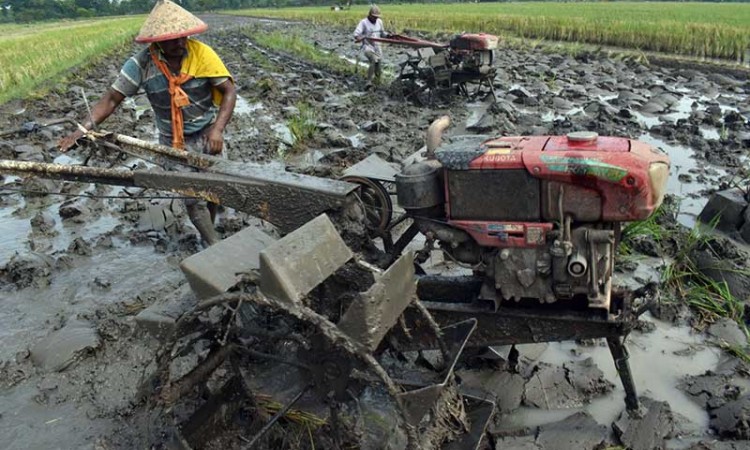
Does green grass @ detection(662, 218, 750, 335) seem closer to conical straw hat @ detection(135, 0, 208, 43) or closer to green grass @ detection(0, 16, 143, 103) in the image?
conical straw hat @ detection(135, 0, 208, 43)

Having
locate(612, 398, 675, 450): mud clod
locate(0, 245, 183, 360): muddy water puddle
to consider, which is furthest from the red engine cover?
locate(0, 245, 183, 360): muddy water puddle

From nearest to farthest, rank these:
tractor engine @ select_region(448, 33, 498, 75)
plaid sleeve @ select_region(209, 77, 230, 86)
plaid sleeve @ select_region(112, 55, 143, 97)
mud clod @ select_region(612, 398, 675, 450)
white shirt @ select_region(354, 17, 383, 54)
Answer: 1. mud clod @ select_region(612, 398, 675, 450)
2. plaid sleeve @ select_region(112, 55, 143, 97)
3. plaid sleeve @ select_region(209, 77, 230, 86)
4. tractor engine @ select_region(448, 33, 498, 75)
5. white shirt @ select_region(354, 17, 383, 54)

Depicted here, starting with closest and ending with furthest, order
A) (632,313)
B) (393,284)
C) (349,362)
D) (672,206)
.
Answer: (393,284) < (349,362) < (632,313) < (672,206)

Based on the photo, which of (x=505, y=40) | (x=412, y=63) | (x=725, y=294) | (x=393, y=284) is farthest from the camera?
(x=505, y=40)

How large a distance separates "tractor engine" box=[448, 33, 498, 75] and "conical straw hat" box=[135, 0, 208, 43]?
657 centimetres

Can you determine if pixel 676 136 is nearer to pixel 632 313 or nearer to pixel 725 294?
pixel 725 294

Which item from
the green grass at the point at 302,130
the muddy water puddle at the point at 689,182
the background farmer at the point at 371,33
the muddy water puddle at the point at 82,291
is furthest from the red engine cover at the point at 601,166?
the background farmer at the point at 371,33

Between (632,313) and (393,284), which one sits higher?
(393,284)

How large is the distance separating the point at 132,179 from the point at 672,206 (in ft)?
15.8

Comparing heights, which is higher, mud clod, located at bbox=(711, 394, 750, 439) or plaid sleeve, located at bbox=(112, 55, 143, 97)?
plaid sleeve, located at bbox=(112, 55, 143, 97)

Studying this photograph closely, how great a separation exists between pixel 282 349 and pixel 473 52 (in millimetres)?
8042

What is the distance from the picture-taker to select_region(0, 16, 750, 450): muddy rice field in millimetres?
3125

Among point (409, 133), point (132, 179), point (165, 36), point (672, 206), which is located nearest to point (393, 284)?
point (132, 179)

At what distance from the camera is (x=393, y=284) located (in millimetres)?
2504
